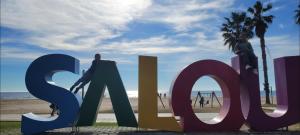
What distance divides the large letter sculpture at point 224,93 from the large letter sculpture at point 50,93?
388 centimetres

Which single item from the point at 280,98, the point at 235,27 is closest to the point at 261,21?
the point at 235,27

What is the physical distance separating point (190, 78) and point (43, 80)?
18.3 feet

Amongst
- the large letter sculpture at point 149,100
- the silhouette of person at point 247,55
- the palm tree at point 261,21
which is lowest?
the large letter sculpture at point 149,100

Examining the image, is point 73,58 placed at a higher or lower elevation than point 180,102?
Answer: higher

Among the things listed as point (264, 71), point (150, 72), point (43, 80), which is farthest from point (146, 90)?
point (264, 71)

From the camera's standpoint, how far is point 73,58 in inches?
542

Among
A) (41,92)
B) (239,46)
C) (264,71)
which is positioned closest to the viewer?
(41,92)

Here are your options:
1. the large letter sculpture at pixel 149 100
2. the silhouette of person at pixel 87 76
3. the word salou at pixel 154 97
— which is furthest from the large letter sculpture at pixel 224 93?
the silhouette of person at pixel 87 76

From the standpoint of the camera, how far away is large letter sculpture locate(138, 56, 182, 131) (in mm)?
13641

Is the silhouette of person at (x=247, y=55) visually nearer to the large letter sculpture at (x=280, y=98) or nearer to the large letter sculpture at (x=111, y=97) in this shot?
the large letter sculpture at (x=280, y=98)

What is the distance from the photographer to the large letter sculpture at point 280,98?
14072 millimetres

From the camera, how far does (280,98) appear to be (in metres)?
14.6

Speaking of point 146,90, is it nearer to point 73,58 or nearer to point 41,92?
point 73,58

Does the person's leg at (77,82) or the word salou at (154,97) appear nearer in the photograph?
the word salou at (154,97)
